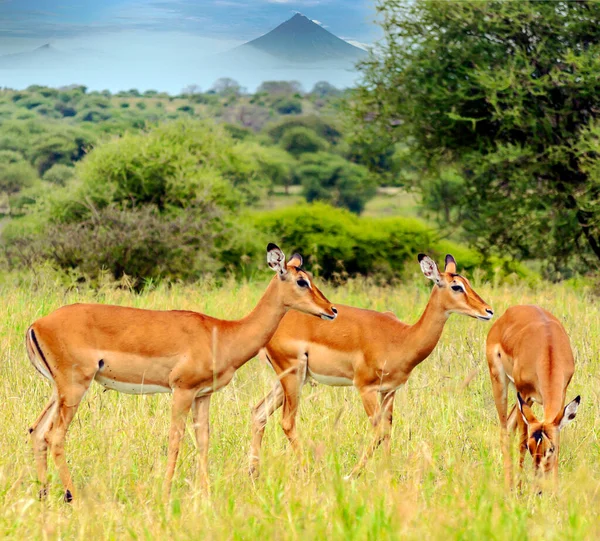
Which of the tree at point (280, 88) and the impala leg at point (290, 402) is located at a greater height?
the impala leg at point (290, 402)

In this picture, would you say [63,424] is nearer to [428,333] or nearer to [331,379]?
[331,379]

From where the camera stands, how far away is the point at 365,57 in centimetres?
1853

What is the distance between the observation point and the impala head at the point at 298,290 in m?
5.50

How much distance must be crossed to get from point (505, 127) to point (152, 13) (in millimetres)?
27545

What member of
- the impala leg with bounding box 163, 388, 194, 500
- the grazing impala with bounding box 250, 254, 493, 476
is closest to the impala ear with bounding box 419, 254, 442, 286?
the grazing impala with bounding box 250, 254, 493, 476

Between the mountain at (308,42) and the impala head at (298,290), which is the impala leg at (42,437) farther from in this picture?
the mountain at (308,42)

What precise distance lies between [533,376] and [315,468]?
160 centimetres

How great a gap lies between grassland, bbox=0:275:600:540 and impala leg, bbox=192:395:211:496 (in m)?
0.08

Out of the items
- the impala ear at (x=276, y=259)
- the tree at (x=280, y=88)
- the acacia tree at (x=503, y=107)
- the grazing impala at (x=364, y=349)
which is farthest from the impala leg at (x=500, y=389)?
the tree at (x=280, y=88)

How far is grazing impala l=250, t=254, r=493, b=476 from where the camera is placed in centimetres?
592

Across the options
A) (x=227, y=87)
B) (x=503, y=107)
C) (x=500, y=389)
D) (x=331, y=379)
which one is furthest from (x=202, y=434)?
(x=227, y=87)

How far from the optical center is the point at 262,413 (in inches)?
244

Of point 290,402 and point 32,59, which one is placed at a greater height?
point 290,402

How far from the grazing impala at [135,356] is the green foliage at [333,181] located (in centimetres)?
4895
